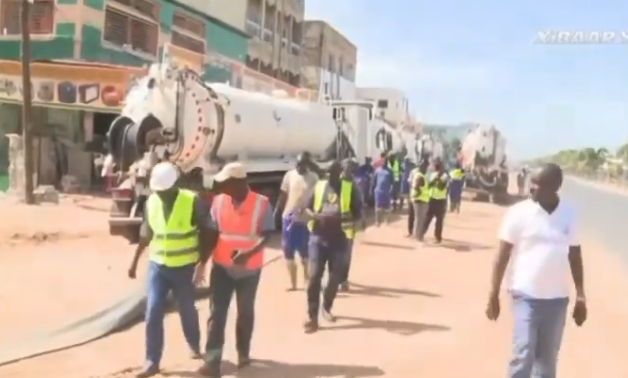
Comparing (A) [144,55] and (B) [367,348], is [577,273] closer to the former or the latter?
(B) [367,348]

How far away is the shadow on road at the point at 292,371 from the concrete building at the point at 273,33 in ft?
106

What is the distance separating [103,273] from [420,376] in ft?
18.6

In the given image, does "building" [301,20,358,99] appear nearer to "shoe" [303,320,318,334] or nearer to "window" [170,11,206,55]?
"window" [170,11,206,55]

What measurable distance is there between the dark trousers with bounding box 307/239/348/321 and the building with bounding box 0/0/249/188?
45.6 ft

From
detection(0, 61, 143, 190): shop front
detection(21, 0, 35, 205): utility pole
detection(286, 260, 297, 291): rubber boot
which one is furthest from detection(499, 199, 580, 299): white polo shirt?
detection(0, 61, 143, 190): shop front

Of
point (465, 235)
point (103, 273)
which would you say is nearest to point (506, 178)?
point (465, 235)

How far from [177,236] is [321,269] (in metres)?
2.18

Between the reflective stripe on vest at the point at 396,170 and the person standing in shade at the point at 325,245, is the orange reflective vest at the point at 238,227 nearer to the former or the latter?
the person standing in shade at the point at 325,245

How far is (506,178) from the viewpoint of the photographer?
1410 inches

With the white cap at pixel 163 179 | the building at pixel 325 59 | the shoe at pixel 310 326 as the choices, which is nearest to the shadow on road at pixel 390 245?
the shoe at pixel 310 326

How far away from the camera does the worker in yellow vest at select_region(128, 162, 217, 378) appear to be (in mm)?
6301

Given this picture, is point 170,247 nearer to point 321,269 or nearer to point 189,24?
point 321,269

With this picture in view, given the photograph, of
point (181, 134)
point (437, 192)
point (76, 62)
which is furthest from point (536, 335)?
point (76, 62)

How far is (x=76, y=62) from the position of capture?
23.6 meters
